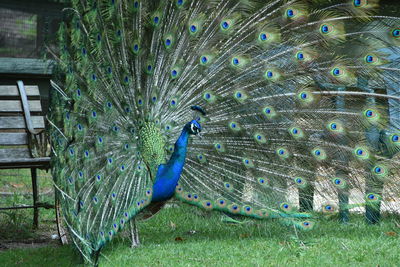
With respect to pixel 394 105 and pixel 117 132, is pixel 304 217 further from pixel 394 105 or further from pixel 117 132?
pixel 117 132

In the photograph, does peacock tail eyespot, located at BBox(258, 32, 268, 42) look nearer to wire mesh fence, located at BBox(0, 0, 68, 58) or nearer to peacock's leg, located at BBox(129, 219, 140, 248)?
peacock's leg, located at BBox(129, 219, 140, 248)

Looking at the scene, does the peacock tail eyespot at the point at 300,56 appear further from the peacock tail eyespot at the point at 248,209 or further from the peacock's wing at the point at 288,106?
the peacock tail eyespot at the point at 248,209

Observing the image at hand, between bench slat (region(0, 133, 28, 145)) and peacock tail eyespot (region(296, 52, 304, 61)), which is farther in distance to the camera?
bench slat (region(0, 133, 28, 145))

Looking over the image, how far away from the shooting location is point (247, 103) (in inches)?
187

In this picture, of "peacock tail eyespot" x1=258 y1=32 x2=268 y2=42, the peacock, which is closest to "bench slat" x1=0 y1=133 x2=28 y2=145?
the peacock

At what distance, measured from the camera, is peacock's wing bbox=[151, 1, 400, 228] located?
4.52 meters

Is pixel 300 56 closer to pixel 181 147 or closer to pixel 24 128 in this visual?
pixel 181 147

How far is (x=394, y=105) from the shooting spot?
4.50m

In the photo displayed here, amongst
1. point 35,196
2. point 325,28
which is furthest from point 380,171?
point 35,196

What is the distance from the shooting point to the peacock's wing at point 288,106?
4520mm

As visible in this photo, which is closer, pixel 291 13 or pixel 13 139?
pixel 291 13

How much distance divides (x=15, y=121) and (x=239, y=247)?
217 cm

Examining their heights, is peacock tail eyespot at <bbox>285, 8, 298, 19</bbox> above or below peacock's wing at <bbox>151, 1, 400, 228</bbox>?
above

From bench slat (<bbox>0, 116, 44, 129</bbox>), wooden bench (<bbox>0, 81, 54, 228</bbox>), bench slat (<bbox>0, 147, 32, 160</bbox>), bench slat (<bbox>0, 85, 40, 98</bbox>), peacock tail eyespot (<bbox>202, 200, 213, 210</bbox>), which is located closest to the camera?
peacock tail eyespot (<bbox>202, 200, 213, 210</bbox>)
